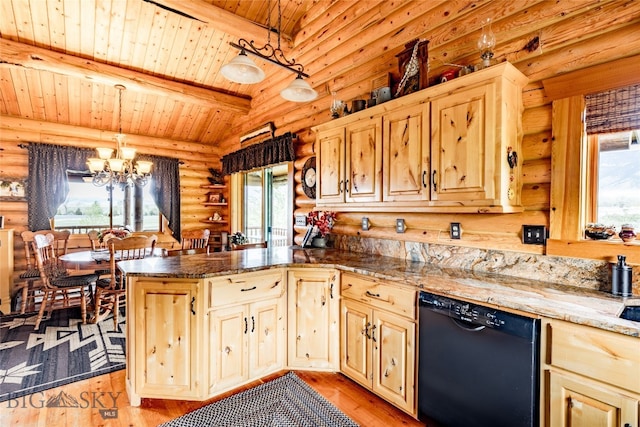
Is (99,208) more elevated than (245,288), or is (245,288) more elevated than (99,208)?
(99,208)

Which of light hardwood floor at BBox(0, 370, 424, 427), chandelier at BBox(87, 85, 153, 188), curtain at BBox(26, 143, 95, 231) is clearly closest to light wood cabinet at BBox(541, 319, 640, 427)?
light hardwood floor at BBox(0, 370, 424, 427)

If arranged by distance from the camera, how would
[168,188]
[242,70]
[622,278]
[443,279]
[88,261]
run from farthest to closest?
[168,188] < [88,261] < [242,70] < [443,279] < [622,278]

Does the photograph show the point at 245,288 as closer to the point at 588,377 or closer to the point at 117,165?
the point at 588,377

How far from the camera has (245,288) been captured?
7.59ft

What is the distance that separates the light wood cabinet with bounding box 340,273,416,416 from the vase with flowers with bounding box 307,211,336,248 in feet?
3.19

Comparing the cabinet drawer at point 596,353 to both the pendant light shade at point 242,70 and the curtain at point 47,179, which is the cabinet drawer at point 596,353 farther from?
the curtain at point 47,179

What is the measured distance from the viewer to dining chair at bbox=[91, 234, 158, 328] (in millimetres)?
3418

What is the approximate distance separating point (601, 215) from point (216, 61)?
14.9 feet

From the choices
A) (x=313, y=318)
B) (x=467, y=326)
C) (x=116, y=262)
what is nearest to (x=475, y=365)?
(x=467, y=326)

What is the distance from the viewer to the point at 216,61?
4.31 meters

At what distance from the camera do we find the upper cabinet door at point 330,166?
9.50 feet

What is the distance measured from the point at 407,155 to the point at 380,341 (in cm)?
138

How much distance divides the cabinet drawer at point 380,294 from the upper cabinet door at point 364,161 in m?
0.71

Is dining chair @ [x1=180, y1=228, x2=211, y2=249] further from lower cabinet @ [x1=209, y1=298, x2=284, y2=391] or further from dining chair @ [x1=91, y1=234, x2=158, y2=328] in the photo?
lower cabinet @ [x1=209, y1=298, x2=284, y2=391]
